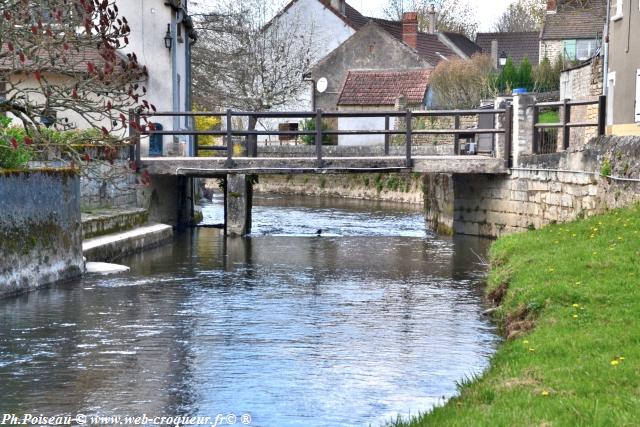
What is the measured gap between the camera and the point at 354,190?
42.7 metres

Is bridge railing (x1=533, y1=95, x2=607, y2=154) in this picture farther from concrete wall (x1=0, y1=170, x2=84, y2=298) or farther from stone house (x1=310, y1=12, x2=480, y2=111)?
stone house (x1=310, y1=12, x2=480, y2=111)

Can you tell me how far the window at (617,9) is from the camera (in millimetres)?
28078

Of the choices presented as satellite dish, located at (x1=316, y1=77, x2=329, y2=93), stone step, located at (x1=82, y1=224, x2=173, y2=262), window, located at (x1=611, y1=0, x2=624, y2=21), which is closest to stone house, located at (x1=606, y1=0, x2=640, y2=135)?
window, located at (x1=611, y1=0, x2=624, y2=21)

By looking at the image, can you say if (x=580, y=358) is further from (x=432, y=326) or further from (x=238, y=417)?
(x=432, y=326)

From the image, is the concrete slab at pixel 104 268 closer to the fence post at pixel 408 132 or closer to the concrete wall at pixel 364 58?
the fence post at pixel 408 132

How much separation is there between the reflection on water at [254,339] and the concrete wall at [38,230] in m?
0.32

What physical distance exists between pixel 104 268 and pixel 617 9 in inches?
678

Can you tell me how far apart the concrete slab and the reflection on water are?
14.1 inches

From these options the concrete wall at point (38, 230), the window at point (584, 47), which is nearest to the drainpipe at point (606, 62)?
the concrete wall at point (38, 230)

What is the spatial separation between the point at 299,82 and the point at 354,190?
46.9 ft

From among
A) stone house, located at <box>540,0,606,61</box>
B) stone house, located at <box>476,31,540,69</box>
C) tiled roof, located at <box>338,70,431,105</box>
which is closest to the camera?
tiled roof, located at <box>338,70,431,105</box>

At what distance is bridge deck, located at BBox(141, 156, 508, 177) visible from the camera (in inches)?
893

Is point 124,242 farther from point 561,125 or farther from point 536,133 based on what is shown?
point 536,133

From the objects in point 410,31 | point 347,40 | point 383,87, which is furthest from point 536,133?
point 410,31
